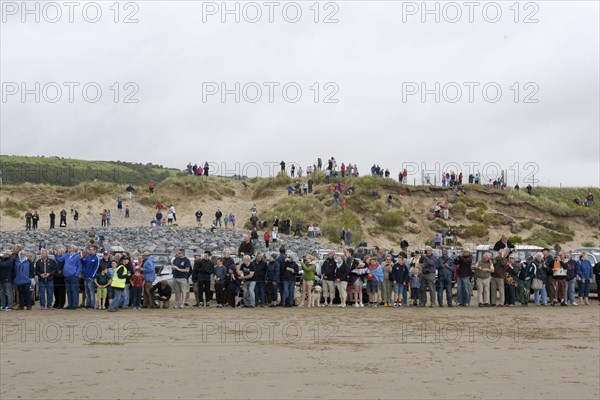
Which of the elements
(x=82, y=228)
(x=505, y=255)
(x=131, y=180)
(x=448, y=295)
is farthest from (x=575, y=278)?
(x=131, y=180)

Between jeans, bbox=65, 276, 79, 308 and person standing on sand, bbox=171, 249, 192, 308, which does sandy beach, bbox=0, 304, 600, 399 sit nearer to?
jeans, bbox=65, 276, 79, 308

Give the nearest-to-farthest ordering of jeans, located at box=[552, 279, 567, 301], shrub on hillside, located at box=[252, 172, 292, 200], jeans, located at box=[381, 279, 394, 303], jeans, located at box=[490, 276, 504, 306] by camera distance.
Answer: jeans, located at box=[381, 279, 394, 303] → jeans, located at box=[490, 276, 504, 306] → jeans, located at box=[552, 279, 567, 301] → shrub on hillside, located at box=[252, 172, 292, 200]

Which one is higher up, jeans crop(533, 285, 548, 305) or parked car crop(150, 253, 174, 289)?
parked car crop(150, 253, 174, 289)

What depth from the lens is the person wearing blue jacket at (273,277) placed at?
21.0m

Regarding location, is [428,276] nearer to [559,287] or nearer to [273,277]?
[559,287]

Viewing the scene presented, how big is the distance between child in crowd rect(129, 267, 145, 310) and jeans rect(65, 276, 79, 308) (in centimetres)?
144

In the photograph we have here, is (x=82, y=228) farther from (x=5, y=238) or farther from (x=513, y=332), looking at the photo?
(x=513, y=332)

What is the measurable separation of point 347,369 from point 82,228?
39460 mm

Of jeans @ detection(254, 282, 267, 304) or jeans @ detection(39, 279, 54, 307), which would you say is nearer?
jeans @ detection(39, 279, 54, 307)

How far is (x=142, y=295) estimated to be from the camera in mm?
20875

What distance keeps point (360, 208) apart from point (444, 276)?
35785mm

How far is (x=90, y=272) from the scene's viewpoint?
20.3 meters

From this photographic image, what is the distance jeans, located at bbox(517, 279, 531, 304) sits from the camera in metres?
22.1

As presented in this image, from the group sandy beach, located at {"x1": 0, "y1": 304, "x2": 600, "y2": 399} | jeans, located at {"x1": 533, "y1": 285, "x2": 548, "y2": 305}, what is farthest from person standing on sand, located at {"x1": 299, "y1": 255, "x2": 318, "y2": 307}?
jeans, located at {"x1": 533, "y1": 285, "x2": 548, "y2": 305}
